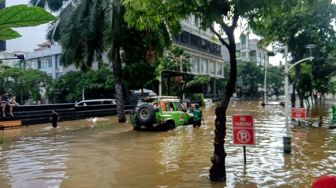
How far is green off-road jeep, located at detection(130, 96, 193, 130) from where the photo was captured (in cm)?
2261

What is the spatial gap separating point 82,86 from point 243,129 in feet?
122

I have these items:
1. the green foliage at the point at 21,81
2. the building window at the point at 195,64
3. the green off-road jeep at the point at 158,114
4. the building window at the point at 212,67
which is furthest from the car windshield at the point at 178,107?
the building window at the point at 212,67

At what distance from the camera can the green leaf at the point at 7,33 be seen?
4.28ft

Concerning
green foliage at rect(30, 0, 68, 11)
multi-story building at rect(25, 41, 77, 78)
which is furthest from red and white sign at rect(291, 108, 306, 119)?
multi-story building at rect(25, 41, 77, 78)

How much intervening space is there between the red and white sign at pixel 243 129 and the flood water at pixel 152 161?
2.60ft

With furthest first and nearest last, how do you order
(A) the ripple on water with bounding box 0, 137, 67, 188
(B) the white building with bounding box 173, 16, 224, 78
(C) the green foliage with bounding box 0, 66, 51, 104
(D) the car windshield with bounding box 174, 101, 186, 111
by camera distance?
(B) the white building with bounding box 173, 16, 224, 78, (C) the green foliage with bounding box 0, 66, 51, 104, (D) the car windshield with bounding box 174, 101, 186, 111, (A) the ripple on water with bounding box 0, 137, 67, 188

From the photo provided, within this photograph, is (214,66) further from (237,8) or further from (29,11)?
(29,11)

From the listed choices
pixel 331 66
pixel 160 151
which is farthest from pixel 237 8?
pixel 331 66

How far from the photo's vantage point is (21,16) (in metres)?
1.25

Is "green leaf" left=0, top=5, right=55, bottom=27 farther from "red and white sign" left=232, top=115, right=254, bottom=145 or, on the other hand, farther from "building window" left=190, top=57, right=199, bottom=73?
"building window" left=190, top=57, right=199, bottom=73

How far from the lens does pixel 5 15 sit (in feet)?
4.07

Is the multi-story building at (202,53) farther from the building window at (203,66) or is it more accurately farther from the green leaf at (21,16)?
Answer: the green leaf at (21,16)

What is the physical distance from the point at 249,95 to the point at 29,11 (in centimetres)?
10306

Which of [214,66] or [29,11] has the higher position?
[214,66]
